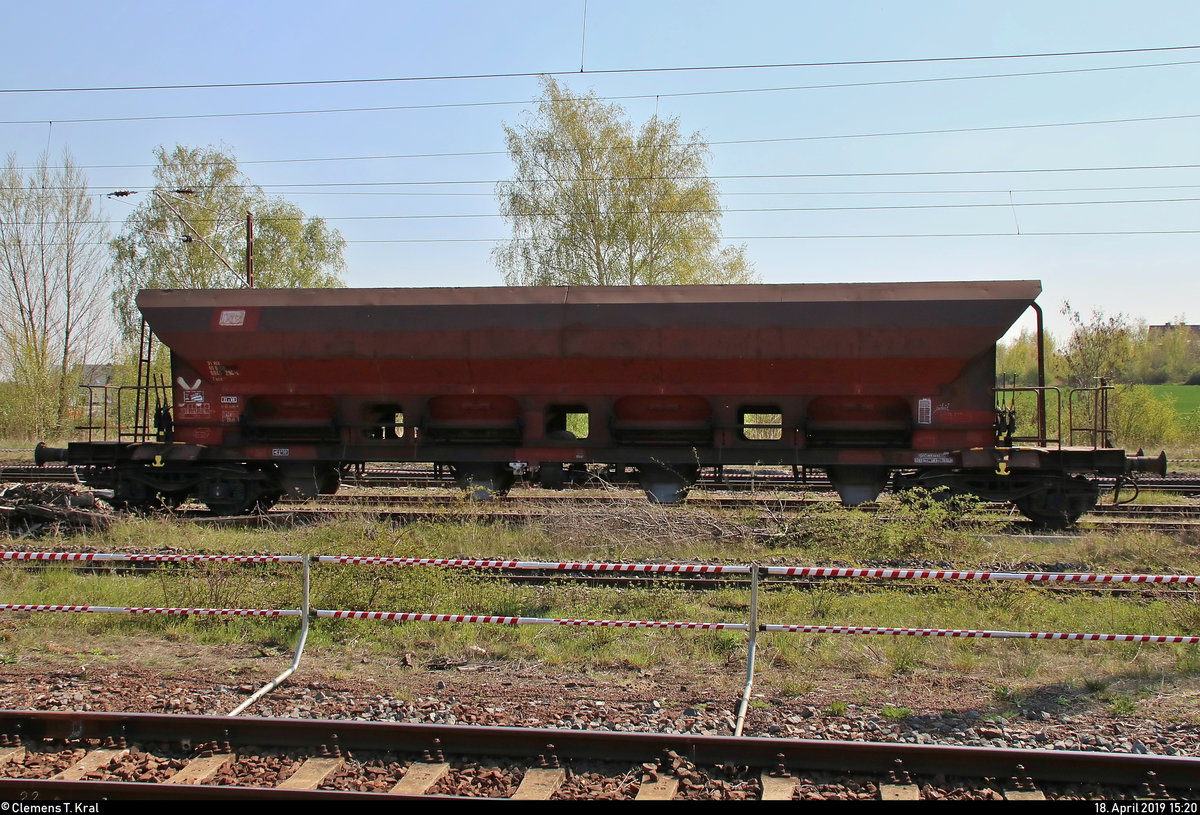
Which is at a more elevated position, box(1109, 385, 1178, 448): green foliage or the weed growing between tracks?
box(1109, 385, 1178, 448): green foliage

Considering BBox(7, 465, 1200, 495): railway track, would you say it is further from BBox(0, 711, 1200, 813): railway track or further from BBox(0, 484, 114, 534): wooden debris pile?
BBox(0, 711, 1200, 813): railway track

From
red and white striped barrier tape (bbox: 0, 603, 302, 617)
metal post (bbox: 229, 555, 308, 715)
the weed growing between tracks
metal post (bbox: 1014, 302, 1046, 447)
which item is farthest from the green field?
red and white striped barrier tape (bbox: 0, 603, 302, 617)

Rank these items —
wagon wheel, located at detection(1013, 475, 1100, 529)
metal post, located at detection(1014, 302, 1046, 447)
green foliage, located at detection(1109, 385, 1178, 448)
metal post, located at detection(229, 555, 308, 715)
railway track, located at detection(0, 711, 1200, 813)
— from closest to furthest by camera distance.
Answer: railway track, located at detection(0, 711, 1200, 813)
metal post, located at detection(229, 555, 308, 715)
metal post, located at detection(1014, 302, 1046, 447)
wagon wheel, located at detection(1013, 475, 1100, 529)
green foliage, located at detection(1109, 385, 1178, 448)

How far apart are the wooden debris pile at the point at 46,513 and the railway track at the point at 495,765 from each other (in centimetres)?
706

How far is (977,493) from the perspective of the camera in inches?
456

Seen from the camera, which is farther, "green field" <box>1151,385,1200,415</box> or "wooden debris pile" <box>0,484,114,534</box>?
"green field" <box>1151,385,1200,415</box>

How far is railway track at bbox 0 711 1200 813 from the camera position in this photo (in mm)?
4160

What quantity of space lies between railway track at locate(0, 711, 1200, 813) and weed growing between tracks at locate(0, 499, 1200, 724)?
1161mm

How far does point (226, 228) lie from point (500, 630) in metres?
36.0

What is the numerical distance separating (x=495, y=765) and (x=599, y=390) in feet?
25.0

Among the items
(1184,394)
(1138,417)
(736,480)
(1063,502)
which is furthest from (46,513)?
(1184,394)

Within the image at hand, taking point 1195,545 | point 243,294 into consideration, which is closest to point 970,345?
point 1195,545

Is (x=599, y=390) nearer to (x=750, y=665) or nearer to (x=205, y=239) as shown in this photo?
(x=750, y=665)

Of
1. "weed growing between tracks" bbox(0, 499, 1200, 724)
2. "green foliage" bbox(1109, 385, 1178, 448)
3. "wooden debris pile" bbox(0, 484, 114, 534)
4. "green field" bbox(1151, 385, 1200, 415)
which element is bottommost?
"weed growing between tracks" bbox(0, 499, 1200, 724)
